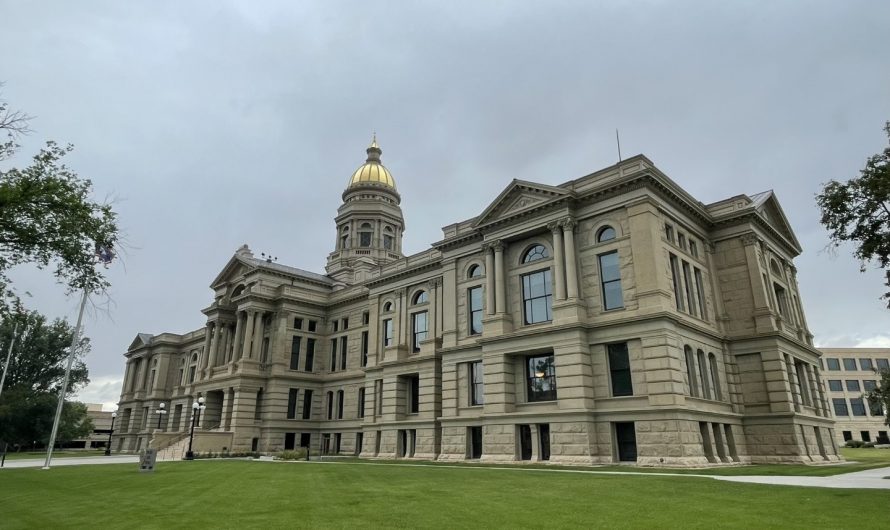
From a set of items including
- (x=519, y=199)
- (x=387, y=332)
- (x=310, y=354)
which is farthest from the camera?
(x=310, y=354)

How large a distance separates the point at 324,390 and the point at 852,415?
320 ft

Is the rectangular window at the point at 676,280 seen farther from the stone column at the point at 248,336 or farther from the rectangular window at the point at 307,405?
the stone column at the point at 248,336

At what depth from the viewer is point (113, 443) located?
86438 mm

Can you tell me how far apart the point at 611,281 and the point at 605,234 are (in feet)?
9.95

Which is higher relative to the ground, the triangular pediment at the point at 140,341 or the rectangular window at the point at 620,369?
the triangular pediment at the point at 140,341

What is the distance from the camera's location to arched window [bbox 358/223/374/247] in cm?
7862

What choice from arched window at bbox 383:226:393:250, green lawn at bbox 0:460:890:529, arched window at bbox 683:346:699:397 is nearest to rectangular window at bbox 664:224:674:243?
arched window at bbox 683:346:699:397

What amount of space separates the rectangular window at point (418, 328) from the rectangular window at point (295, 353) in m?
Answer: 17.3

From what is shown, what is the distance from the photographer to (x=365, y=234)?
259 feet

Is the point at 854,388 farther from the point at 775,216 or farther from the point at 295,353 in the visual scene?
the point at 295,353

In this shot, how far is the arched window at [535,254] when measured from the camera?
3648 centimetres

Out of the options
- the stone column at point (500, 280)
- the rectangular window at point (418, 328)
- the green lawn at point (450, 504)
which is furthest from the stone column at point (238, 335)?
the green lawn at point (450, 504)

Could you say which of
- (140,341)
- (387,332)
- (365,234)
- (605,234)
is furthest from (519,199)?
(140,341)

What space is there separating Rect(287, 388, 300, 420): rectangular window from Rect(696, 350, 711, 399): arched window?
133 feet
